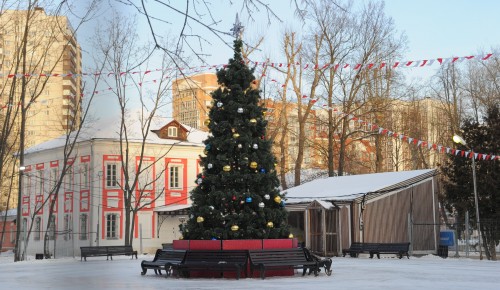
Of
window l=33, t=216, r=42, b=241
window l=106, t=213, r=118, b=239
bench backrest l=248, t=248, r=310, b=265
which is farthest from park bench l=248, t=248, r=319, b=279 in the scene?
window l=33, t=216, r=42, b=241

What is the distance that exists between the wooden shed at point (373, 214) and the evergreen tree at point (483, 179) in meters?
2.28

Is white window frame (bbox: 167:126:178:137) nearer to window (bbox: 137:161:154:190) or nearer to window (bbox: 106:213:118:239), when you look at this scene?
window (bbox: 137:161:154:190)

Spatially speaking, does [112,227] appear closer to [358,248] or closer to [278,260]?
[358,248]

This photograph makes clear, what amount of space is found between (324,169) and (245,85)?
2917 centimetres

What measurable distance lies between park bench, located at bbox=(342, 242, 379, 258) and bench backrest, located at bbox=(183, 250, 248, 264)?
1182 cm

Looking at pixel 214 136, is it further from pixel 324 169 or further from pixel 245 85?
pixel 324 169

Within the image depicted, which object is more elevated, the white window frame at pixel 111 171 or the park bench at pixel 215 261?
the white window frame at pixel 111 171

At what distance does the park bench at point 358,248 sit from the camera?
85.5ft

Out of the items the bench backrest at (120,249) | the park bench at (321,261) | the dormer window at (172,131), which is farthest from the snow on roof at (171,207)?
the park bench at (321,261)

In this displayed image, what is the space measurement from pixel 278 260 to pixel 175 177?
27994 mm

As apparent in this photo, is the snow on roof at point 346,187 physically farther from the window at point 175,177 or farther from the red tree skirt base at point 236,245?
the red tree skirt base at point 236,245

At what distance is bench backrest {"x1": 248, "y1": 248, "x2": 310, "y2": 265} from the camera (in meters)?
15.0

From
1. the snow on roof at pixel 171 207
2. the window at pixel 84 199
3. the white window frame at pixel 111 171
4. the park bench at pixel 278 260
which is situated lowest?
the park bench at pixel 278 260

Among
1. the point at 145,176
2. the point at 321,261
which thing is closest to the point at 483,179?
the point at 321,261
